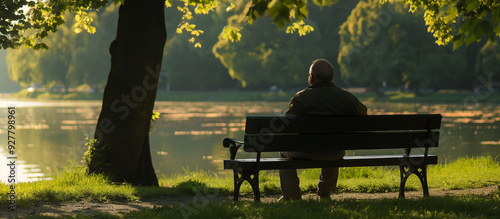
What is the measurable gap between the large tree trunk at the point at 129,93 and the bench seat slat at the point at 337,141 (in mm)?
3303

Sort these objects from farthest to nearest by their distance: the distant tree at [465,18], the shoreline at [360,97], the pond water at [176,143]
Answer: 1. the shoreline at [360,97]
2. the pond water at [176,143]
3. the distant tree at [465,18]

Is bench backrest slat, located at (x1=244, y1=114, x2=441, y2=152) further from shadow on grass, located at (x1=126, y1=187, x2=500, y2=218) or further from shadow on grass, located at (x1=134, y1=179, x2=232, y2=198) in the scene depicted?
shadow on grass, located at (x1=134, y1=179, x2=232, y2=198)

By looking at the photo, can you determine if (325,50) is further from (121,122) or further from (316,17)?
(121,122)

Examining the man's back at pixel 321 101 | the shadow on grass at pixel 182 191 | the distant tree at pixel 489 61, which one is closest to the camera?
the man's back at pixel 321 101

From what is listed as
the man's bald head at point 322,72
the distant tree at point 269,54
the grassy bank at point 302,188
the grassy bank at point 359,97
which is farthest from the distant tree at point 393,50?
the man's bald head at point 322,72

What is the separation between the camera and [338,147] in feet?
23.0

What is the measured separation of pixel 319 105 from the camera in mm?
7008

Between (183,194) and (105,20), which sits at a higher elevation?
(105,20)

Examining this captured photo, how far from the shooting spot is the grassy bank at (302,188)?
6.15 m

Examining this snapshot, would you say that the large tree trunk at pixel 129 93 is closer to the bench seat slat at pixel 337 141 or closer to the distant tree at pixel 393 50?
the bench seat slat at pixel 337 141

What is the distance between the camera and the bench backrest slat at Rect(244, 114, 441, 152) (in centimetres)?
662

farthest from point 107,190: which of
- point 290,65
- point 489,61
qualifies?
point 290,65

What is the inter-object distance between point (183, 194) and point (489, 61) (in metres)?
45.2

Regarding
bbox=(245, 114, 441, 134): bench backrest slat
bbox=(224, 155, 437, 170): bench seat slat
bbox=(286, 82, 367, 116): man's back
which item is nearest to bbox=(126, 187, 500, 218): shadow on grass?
bbox=(224, 155, 437, 170): bench seat slat
